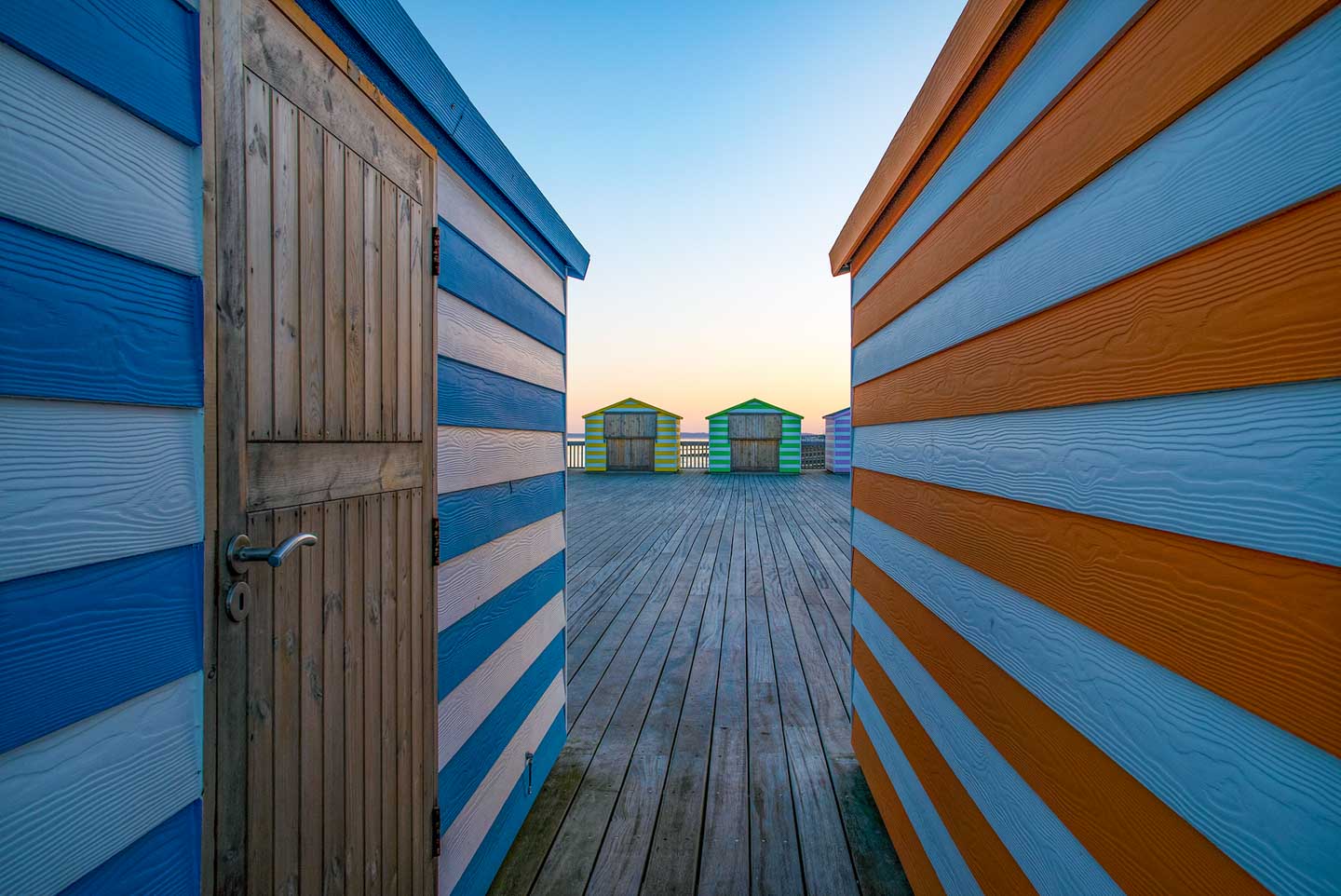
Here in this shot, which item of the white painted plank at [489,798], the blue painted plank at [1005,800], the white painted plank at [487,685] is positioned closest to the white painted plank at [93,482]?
the white painted plank at [487,685]

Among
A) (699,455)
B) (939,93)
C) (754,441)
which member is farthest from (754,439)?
(939,93)

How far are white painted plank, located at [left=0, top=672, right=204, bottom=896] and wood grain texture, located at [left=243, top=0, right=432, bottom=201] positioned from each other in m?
0.91

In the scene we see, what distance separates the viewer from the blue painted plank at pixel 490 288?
4.49 feet

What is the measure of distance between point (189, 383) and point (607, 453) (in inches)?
530

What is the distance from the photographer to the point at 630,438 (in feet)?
45.7

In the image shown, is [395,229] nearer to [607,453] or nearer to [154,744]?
[154,744]

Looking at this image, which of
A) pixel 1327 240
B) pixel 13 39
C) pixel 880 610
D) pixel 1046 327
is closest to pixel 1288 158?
pixel 1327 240

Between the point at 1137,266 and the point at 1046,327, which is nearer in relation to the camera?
the point at 1137,266

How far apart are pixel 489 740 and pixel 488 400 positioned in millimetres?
1059

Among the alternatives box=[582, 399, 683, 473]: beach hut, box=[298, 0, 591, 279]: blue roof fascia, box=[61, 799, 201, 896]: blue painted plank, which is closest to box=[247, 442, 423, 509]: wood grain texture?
box=[61, 799, 201, 896]: blue painted plank

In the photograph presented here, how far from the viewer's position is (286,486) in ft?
2.82

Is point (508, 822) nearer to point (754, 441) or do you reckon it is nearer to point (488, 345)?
point (488, 345)

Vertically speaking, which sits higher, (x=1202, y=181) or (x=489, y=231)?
(x=489, y=231)

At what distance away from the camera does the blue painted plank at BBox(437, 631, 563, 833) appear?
4.50 feet
